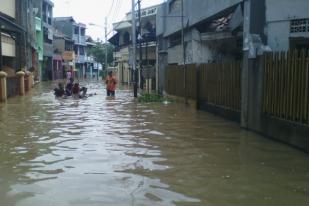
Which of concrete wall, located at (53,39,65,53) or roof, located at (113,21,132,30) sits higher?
roof, located at (113,21,132,30)

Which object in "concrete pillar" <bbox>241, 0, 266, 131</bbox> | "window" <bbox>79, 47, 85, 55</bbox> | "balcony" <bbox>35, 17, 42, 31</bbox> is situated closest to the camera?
"concrete pillar" <bbox>241, 0, 266, 131</bbox>

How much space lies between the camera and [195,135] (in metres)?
12.2

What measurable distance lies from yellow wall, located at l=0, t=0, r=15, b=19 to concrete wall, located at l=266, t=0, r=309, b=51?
2638 cm

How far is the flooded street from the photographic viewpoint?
6488 millimetres

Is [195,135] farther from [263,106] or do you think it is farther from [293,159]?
[293,159]

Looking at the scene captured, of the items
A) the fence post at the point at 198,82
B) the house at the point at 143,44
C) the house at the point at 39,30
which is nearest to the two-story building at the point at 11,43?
the house at the point at 143,44

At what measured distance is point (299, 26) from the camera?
12391mm

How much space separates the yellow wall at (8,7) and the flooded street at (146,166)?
76.7 ft

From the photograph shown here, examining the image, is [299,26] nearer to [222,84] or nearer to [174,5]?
[222,84]

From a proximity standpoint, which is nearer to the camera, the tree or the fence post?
the fence post

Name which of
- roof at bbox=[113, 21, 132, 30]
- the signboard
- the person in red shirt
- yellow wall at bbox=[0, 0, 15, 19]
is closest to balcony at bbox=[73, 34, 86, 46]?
the signboard

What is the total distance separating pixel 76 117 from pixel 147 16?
27.6 metres

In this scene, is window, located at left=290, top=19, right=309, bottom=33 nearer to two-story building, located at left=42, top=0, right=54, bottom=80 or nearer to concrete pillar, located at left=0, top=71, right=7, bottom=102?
concrete pillar, located at left=0, top=71, right=7, bottom=102

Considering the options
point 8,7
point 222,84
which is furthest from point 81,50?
point 222,84
